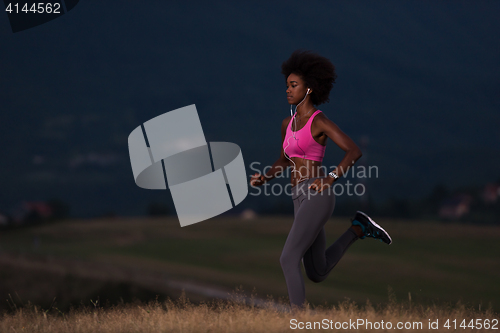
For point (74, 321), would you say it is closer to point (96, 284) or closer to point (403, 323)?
point (403, 323)

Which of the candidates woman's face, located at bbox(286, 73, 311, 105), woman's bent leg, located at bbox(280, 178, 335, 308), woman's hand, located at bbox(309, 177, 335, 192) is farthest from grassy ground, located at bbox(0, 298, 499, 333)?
woman's face, located at bbox(286, 73, 311, 105)

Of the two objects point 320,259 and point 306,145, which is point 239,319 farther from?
point 306,145

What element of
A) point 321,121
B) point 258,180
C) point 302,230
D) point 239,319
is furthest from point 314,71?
point 239,319

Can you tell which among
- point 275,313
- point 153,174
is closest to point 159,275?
point 153,174

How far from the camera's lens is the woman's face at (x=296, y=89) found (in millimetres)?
5754

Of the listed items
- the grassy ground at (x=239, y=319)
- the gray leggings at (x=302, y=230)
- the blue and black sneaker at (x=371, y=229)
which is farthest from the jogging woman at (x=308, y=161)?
the blue and black sneaker at (x=371, y=229)

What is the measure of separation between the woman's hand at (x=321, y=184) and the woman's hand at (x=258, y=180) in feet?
3.51

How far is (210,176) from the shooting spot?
8.39 meters

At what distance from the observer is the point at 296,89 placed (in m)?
5.76

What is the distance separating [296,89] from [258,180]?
133cm

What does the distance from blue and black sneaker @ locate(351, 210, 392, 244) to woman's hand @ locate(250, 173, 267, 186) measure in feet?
4.64

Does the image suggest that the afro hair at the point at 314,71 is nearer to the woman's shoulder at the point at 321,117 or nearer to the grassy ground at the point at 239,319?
the woman's shoulder at the point at 321,117

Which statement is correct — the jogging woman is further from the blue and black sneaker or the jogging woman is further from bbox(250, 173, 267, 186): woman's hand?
the blue and black sneaker

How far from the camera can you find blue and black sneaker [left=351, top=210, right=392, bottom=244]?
6.52m
